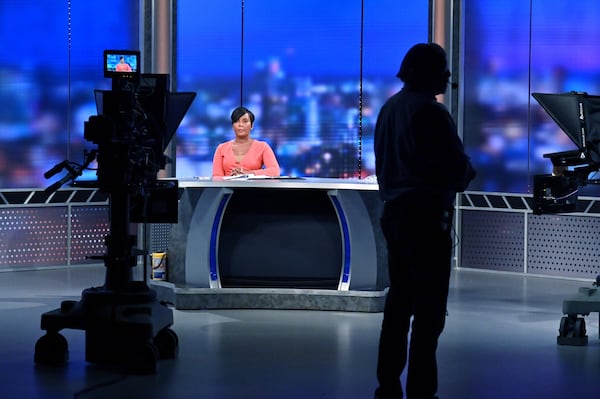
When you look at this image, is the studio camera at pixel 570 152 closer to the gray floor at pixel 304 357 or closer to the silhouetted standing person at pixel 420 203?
the gray floor at pixel 304 357

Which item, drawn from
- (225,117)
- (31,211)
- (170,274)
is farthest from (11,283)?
(225,117)

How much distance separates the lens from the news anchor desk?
22.8ft

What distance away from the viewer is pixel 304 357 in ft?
17.9

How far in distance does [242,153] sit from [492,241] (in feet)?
8.91

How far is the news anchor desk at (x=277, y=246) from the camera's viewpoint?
6.95 meters

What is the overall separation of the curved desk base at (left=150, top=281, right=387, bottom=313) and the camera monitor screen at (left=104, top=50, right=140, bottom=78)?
6.48ft

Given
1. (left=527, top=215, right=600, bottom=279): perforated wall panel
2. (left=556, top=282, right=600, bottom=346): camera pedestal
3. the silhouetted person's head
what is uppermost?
the silhouetted person's head

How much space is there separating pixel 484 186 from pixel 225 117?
97.5 inches

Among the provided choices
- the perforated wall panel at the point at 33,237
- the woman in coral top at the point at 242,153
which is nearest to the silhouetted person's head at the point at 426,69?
the woman in coral top at the point at 242,153

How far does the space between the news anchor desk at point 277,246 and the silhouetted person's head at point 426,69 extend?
2.74 metres

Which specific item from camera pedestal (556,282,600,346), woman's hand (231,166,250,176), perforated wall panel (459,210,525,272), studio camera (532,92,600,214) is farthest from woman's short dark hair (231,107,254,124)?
camera pedestal (556,282,600,346)

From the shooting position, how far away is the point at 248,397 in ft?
15.0

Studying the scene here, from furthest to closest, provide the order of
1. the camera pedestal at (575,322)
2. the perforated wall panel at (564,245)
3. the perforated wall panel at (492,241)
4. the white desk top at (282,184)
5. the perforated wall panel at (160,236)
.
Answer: the perforated wall panel at (492,241)
the perforated wall panel at (564,245)
the perforated wall panel at (160,236)
the white desk top at (282,184)
the camera pedestal at (575,322)

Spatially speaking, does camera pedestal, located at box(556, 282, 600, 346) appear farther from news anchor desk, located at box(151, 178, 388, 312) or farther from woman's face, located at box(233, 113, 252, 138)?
woman's face, located at box(233, 113, 252, 138)
